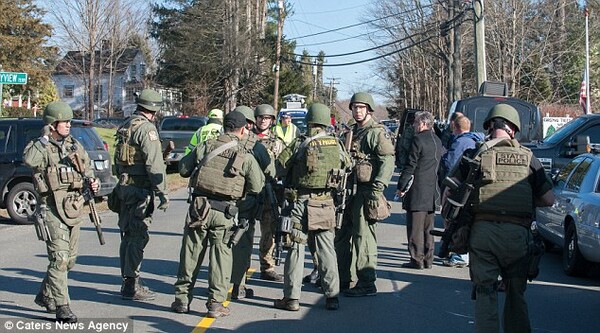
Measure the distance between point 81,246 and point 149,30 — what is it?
1949 inches

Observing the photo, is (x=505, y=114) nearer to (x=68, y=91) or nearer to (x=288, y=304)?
(x=288, y=304)

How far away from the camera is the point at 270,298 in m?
9.09

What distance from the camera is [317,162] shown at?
8312mm

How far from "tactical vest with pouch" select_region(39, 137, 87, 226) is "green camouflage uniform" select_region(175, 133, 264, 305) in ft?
3.52

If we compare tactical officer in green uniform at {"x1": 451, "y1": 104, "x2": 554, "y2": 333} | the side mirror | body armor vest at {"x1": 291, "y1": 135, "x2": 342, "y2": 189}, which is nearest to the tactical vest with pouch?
body armor vest at {"x1": 291, "y1": 135, "x2": 342, "y2": 189}

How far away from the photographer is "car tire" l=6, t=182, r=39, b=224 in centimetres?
1511

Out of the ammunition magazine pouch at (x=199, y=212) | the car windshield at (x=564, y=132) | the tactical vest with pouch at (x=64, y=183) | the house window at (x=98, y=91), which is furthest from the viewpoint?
the house window at (x=98, y=91)

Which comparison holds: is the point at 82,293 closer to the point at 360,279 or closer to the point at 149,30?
the point at 360,279

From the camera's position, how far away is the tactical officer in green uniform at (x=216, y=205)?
7965 mm

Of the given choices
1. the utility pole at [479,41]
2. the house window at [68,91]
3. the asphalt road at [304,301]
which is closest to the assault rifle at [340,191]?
the asphalt road at [304,301]

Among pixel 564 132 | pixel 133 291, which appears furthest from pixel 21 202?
pixel 564 132

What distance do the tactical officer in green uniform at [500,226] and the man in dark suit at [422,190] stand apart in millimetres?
4296

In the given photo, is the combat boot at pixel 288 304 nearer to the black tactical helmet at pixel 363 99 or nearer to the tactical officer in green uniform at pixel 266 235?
the tactical officer in green uniform at pixel 266 235

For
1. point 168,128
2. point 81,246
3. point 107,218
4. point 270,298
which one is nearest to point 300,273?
point 270,298
